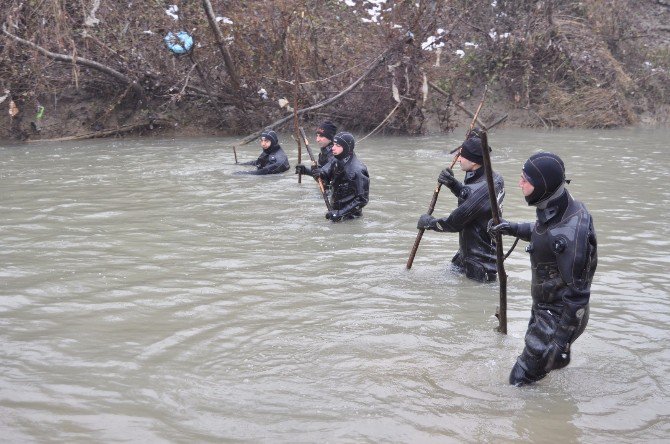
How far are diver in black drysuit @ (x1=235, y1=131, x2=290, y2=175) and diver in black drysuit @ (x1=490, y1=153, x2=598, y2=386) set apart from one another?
8.85m

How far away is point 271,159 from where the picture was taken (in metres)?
13.5

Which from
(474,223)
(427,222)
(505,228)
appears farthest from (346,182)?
(505,228)

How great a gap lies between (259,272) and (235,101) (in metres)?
13.2

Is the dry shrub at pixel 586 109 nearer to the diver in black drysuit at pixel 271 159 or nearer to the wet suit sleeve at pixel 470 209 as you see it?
the diver in black drysuit at pixel 271 159

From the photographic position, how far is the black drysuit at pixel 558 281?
15.1 feet

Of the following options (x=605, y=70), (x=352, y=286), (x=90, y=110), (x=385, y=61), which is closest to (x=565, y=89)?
(x=605, y=70)

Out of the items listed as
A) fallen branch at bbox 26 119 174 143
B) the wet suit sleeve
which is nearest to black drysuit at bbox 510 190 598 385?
the wet suit sleeve

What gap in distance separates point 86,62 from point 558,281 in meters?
16.3

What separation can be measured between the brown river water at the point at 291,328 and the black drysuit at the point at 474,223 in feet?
0.72

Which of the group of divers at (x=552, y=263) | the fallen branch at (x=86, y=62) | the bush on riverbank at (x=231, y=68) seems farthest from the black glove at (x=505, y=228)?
the fallen branch at (x=86, y=62)

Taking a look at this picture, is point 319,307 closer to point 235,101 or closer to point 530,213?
point 530,213

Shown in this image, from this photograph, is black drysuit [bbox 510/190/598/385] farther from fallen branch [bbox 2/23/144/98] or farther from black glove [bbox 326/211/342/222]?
fallen branch [bbox 2/23/144/98]

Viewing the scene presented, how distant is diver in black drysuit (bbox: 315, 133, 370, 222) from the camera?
9.64 metres

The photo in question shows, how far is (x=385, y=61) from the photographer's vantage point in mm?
18703
